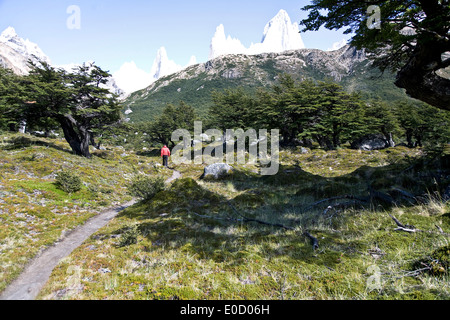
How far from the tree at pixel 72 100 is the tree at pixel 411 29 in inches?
826

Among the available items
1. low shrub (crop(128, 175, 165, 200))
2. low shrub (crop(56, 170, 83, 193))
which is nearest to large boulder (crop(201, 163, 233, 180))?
low shrub (crop(128, 175, 165, 200))

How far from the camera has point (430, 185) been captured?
290 inches

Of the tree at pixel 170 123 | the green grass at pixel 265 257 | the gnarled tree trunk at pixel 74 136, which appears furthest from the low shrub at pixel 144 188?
the tree at pixel 170 123

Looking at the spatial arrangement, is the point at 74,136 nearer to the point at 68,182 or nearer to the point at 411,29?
the point at 68,182

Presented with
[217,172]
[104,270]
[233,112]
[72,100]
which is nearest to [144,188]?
[104,270]

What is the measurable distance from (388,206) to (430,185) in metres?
2.41

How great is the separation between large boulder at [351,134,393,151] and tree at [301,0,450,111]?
1390 inches

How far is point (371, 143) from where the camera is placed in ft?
125

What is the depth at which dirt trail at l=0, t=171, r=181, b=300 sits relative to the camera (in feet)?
13.9

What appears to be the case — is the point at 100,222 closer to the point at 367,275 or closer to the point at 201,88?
the point at 367,275

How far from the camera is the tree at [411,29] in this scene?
6.09 metres

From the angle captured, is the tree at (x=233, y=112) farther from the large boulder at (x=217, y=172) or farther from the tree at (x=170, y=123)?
the large boulder at (x=217, y=172)

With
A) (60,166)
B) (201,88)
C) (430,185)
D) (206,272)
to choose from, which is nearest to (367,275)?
(206,272)

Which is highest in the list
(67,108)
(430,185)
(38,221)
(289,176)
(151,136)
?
(151,136)
